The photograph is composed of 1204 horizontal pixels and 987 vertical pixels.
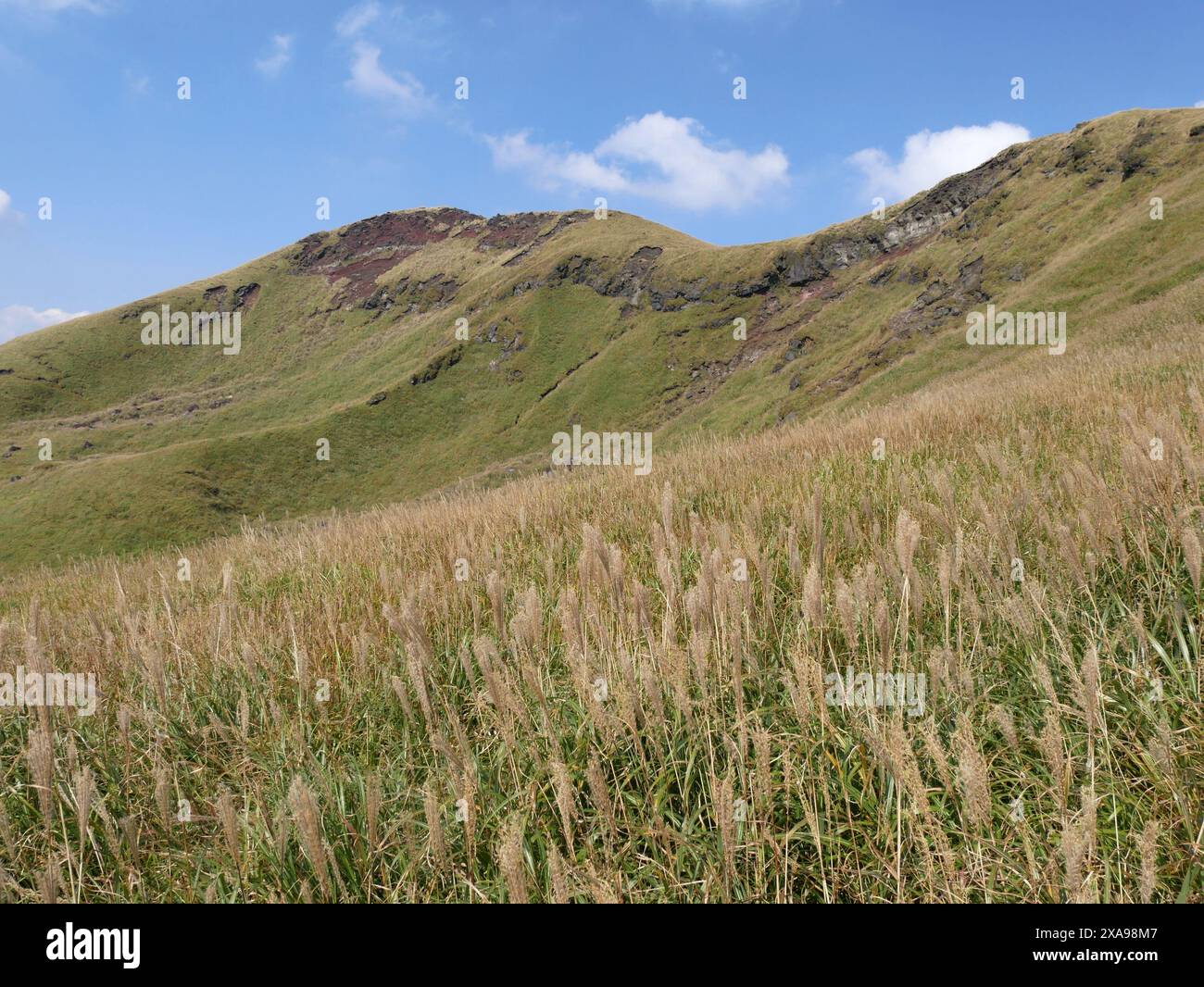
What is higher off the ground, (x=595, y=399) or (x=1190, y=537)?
(x=595, y=399)

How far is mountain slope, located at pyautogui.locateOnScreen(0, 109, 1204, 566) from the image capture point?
54375mm

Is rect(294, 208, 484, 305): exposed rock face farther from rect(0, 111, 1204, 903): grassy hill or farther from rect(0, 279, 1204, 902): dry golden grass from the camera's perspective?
rect(0, 279, 1204, 902): dry golden grass

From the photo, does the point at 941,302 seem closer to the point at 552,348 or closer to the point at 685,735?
the point at 552,348

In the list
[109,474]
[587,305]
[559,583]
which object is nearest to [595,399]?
[587,305]

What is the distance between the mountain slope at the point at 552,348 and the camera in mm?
54375

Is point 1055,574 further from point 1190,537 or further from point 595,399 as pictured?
point 595,399

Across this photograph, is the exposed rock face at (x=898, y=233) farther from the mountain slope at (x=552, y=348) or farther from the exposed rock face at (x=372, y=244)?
the exposed rock face at (x=372, y=244)

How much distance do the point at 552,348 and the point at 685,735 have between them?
10477 centimetres

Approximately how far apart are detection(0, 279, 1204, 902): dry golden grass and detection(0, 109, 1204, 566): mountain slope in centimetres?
2751

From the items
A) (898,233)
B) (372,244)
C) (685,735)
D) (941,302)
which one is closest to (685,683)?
(685,735)

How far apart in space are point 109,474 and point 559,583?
86.9 m

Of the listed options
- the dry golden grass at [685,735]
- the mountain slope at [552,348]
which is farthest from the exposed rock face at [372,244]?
the dry golden grass at [685,735]
